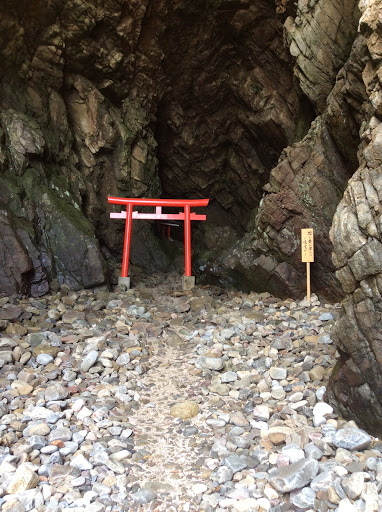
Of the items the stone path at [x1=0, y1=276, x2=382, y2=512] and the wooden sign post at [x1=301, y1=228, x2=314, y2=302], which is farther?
the wooden sign post at [x1=301, y1=228, x2=314, y2=302]

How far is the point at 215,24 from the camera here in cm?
1182

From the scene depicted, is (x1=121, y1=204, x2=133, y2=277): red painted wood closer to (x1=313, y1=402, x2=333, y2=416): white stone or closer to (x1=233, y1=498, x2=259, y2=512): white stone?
(x1=313, y1=402, x2=333, y2=416): white stone

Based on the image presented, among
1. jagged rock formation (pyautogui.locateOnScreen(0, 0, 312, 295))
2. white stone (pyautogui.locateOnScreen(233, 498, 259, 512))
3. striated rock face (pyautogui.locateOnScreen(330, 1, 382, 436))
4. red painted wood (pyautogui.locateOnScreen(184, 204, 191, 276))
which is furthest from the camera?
red painted wood (pyautogui.locateOnScreen(184, 204, 191, 276))

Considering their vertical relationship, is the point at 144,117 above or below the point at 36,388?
above

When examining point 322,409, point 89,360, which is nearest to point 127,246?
point 89,360

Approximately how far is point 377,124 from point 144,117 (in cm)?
1100

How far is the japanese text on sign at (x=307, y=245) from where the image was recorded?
22.9 feet

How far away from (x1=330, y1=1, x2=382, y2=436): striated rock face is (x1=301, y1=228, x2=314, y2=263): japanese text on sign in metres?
3.06

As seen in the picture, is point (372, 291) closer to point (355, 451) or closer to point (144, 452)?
point (355, 451)

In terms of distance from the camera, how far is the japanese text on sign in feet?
22.9

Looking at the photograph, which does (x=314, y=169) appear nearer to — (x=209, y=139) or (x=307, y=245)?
(x=307, y=245)

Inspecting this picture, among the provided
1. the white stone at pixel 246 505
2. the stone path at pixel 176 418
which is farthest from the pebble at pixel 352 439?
the white stone at pixel 246 505

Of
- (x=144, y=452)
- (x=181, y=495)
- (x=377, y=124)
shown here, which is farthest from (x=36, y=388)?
(x=377, y=124)

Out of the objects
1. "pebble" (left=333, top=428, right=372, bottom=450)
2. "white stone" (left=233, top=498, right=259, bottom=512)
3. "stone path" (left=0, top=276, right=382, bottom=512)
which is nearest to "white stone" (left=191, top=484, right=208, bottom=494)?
"stone path" (left=0, top=276, right=382, bottom=512)
